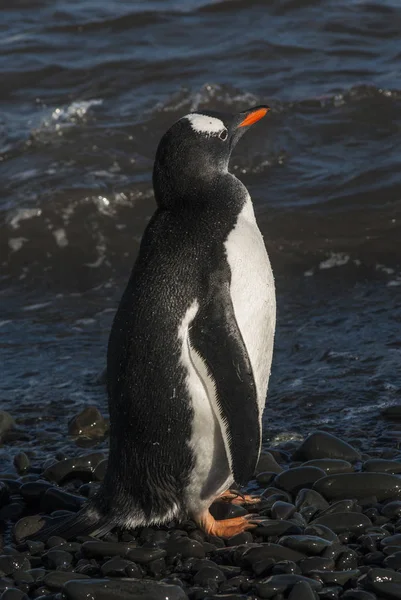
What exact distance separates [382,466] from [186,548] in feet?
3.73

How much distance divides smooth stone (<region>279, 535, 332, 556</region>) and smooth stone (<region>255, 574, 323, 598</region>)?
0.84ft

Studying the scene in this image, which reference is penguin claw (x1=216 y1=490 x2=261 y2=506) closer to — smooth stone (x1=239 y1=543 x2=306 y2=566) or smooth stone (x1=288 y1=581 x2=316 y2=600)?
smooth stone (x1=239 y1=543 x2=306 y2=566)

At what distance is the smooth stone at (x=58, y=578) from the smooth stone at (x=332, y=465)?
1.37 meters

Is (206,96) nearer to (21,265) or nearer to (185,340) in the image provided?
(21,265)

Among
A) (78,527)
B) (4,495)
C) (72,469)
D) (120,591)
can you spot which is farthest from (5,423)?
(120,591)

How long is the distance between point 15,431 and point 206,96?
6298 millimetres

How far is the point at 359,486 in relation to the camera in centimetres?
493

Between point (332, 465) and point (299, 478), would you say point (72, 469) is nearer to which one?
point (299, 478)

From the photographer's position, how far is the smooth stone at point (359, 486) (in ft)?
16.1

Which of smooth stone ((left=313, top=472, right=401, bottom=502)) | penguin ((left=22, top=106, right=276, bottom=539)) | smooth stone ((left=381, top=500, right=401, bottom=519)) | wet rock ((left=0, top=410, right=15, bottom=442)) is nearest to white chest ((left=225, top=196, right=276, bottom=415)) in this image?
penguin ((left=22, top=106, right=276, bottom=539))

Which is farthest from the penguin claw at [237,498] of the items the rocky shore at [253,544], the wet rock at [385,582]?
the wet rock at [385,582]

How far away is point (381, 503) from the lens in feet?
16.0

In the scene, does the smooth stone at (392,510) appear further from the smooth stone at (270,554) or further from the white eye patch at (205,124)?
the white eye patch at (205,124)

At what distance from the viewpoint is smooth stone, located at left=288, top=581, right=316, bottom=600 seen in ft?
13.0
